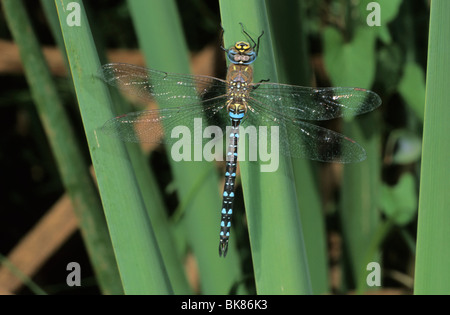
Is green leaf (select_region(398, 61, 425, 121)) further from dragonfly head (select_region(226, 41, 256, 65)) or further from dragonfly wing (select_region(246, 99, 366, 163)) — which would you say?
dragonfly head (select_region(226, 41, 256, 65))

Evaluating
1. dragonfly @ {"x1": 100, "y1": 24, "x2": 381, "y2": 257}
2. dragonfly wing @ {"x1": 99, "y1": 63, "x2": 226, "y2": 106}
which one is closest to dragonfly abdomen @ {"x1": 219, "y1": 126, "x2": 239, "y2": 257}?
dragonfly @ {"x1": 100, "y1": 24, "x2": 381, "y2": 257}

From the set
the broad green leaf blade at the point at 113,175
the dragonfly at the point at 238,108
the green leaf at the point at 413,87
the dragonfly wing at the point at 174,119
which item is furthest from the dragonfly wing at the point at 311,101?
the broad green leaf blade at the point at 113,175

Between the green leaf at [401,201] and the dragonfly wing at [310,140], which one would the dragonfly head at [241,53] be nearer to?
the dragonfly wing at [310,140]

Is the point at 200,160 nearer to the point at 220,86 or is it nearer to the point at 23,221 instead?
the point at 220,86

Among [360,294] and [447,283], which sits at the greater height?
[447,283]

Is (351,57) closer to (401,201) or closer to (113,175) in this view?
(401,201)

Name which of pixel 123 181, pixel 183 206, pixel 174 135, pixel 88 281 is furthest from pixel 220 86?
pixel 88 281

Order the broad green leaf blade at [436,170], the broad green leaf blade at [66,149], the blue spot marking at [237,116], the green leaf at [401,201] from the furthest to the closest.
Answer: the green leaf at [401,201]
the blue spot marking at [237,116]
the broad green leaf blade at [66,149]
the broad green leaf blade at [436,170]
